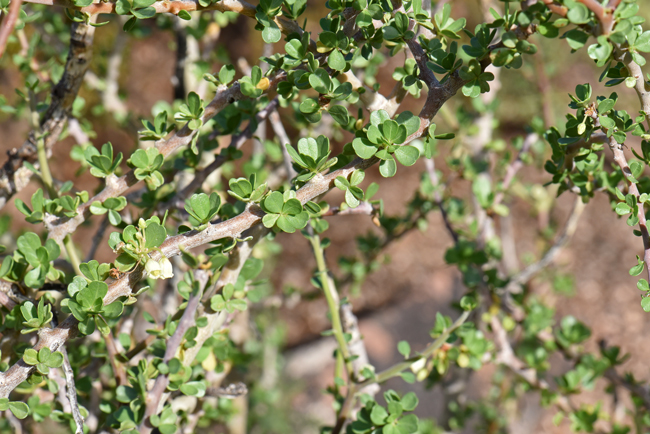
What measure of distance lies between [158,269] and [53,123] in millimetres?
371

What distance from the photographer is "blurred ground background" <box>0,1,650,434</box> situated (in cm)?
271

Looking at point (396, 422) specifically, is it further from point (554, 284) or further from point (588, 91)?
point (554, 284)

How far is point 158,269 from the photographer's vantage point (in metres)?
0.41

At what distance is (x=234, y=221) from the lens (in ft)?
1.43

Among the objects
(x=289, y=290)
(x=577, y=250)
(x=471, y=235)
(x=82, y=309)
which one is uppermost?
(x=82, y=309)

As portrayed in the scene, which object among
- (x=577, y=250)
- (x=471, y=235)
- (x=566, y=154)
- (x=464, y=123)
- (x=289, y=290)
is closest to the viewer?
(x=566, y=154)

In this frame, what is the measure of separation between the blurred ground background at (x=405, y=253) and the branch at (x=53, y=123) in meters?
1.95

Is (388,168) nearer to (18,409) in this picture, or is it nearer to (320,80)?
(320,80)

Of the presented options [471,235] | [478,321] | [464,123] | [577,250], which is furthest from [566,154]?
[577,250]

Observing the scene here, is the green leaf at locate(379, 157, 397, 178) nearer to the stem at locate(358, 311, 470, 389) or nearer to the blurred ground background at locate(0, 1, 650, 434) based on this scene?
the stem at locate(358, 311, 470, 389)

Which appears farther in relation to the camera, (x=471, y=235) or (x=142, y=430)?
(x=471, y=235)

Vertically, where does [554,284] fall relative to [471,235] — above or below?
below

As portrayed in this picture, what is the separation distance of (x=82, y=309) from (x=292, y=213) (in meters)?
0.20

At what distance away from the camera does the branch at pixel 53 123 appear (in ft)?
2.01
